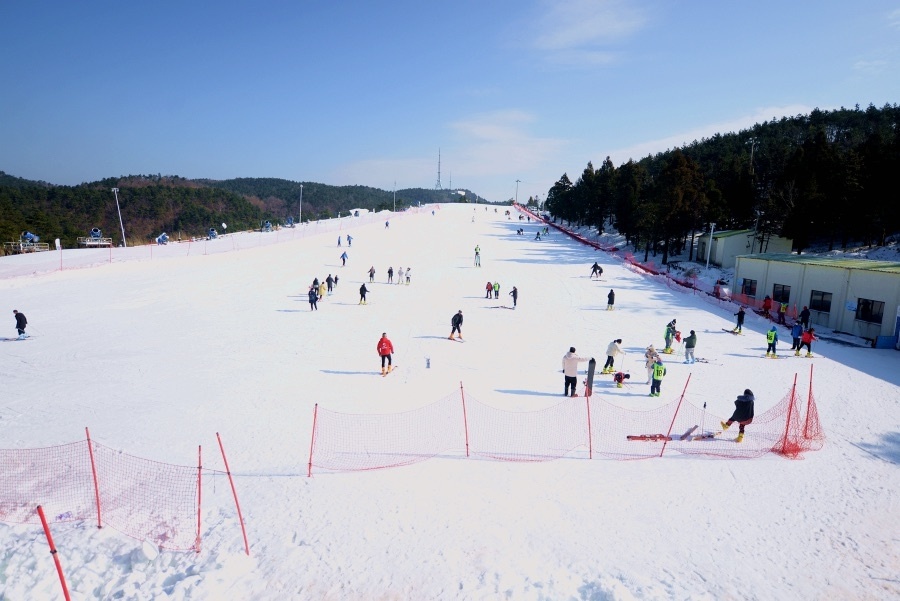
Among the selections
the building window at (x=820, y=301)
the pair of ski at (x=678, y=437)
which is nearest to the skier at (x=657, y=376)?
the pair of ski at (x=678, y=437)

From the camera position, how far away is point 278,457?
9.17 m

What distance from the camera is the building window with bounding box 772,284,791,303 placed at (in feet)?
83.7

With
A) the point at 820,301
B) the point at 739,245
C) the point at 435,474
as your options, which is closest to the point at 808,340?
the point at 820,301

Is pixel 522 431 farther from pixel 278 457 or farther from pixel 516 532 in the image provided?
pixel 278 457

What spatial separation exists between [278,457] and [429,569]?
4189 mm

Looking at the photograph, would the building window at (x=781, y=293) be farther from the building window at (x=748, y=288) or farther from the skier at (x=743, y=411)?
the skier at (x=743, y=411)

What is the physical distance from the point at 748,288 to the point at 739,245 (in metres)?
12.5

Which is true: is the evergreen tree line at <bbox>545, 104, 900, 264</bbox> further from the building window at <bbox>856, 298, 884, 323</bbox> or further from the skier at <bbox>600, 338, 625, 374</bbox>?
the skier at <bbox>600, 338, 625, 374</bbox>

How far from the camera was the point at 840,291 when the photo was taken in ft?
73.4

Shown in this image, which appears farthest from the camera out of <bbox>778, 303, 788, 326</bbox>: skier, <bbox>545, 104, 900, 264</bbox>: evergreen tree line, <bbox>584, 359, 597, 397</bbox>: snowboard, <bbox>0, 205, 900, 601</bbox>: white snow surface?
<bbox>545, 104, 900, 264</bbox>: evergreen tree line

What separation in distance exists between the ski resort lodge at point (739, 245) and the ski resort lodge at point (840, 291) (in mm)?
11258

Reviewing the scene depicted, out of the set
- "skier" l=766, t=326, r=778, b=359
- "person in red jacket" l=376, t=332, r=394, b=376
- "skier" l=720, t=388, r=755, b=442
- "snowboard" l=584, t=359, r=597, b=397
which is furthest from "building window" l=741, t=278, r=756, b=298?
"person in red jacket" l=376, t=332, r=394, b=376

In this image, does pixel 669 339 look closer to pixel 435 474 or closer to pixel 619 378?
pixel 619 378

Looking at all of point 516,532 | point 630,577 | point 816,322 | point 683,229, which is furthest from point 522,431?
point 683,229
